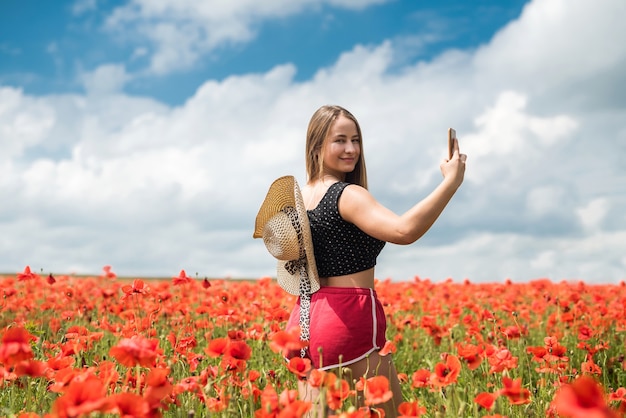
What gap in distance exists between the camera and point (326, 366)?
3.03 metres

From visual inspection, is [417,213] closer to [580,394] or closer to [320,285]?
[320,285]

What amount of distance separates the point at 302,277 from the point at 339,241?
29 centimetres

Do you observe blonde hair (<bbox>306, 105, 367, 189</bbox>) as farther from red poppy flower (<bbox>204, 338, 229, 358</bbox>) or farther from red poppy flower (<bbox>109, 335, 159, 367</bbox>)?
red poppy flower (<bbox>109, 335, 159, 367</bbox>)

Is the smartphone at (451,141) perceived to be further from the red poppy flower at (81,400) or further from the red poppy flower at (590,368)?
the red poppy flower at (590,368)

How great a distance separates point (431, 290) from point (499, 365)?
256 inches

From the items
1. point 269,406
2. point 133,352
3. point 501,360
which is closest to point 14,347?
point 133,352

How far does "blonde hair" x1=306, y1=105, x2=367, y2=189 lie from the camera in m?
3.40

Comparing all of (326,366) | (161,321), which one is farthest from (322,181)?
(161,321)

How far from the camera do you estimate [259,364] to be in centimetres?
487

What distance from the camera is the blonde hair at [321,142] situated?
3.40 meters

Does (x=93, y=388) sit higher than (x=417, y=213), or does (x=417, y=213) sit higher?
(x=417, y=213)

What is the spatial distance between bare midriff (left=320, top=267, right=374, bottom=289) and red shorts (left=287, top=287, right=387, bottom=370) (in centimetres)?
4

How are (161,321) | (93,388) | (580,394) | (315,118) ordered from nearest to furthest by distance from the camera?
(580,394) < (93,388) < (315,118) < (161,321)

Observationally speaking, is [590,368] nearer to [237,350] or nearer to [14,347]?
[237,350]
